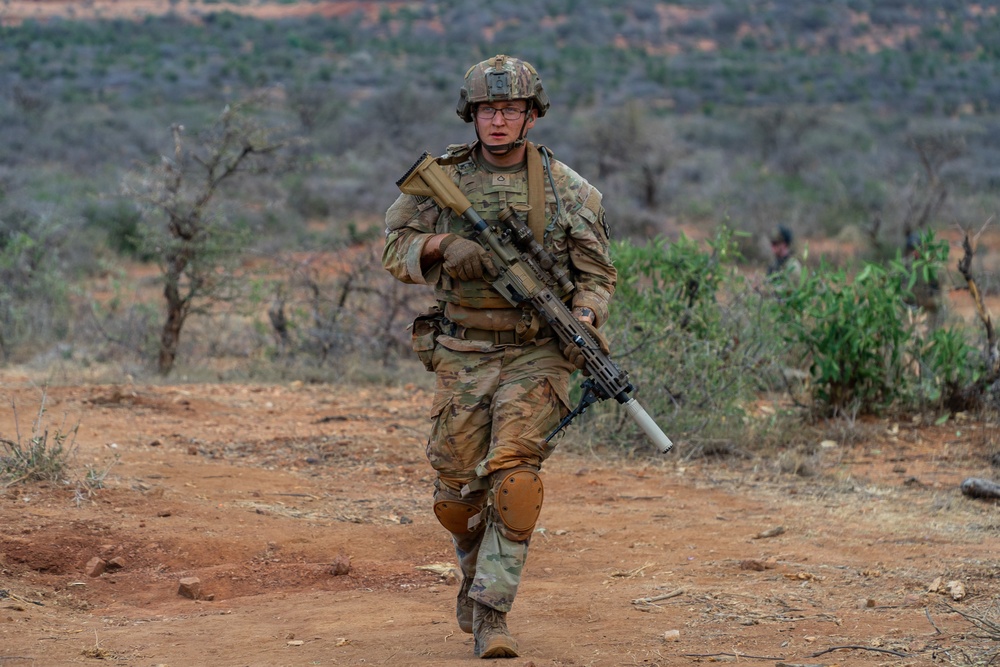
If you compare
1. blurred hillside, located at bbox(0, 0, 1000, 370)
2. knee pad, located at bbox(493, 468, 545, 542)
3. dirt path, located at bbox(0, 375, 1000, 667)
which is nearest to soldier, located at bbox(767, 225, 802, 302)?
blurred hillside, located at bbox(0, 0, 1000, 370)

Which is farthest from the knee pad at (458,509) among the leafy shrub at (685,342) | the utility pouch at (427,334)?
the leafy shrub at (685,342)

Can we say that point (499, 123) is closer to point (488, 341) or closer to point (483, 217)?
point (483, 217)

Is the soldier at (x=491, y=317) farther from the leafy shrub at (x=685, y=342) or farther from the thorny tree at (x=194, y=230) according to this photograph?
the thorny tree at (x=194, y=230)

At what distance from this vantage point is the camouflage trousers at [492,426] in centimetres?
393

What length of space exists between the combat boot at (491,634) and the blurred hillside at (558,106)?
455cm

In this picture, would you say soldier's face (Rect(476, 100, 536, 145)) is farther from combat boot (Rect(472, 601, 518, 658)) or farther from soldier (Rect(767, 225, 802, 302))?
soldier (Rect(767, 225, 802, 302))

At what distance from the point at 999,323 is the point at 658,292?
2.61m

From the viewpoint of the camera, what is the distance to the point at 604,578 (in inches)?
203

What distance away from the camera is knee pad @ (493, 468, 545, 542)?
389 cm

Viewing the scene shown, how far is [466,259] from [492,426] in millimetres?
542

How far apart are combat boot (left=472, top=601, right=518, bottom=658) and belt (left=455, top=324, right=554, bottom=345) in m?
0.84

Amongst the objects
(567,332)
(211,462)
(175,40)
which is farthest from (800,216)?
(175,40)

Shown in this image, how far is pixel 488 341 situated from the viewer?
419 centimetres

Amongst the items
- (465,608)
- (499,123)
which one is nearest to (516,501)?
(465,608)
